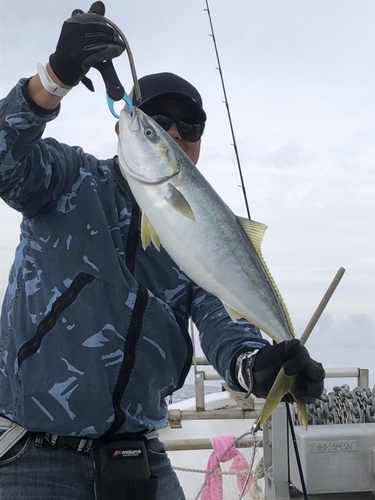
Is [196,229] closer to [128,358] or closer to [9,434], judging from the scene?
[128,358]

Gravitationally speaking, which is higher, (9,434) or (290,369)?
(290,369)

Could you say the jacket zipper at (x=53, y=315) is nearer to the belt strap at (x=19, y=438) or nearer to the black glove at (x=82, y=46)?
the belt strap at (x=19, y=438)

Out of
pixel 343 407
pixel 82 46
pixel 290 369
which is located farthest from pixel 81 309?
pixel 343 407

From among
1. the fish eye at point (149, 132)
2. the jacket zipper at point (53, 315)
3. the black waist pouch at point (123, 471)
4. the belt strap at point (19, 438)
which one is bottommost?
the black waist pouch at point (123, 471)

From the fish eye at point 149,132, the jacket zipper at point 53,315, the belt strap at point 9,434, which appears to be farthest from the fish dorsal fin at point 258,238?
the belt strap at point 9,434

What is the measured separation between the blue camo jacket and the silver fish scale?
59.4 inches

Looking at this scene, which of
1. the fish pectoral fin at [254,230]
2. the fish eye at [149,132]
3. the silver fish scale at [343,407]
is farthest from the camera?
the silver fish scale at [343,407]

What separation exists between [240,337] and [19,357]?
1058 mm

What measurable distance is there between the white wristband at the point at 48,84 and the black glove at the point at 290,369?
4.43 ft

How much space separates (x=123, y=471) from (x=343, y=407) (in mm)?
2134

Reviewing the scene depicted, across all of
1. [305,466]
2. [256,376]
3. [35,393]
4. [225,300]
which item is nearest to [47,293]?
[35,393]

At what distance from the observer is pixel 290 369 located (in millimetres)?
2027

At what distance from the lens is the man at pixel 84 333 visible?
2.02 meters

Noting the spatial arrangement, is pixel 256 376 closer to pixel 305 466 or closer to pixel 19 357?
pixel 19 357
